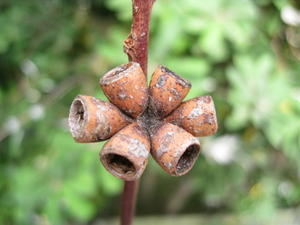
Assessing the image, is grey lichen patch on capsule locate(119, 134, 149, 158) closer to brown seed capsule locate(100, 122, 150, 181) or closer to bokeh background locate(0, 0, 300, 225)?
brown seed capsule locate(100, 122, 150, 181)

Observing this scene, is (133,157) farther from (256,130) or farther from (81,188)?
(256,130)

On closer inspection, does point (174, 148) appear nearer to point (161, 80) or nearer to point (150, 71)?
point (161, 80)

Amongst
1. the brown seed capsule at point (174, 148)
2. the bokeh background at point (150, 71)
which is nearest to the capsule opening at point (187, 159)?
the brown seed capsule at point (174, 148)

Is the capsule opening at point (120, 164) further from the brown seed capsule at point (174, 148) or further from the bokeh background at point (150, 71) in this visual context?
the bokeh background at point (150, 71)

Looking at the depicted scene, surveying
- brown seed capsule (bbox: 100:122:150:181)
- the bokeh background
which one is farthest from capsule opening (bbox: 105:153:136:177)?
the bokeh background

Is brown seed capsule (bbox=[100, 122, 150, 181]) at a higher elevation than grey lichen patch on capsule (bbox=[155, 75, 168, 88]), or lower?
lower

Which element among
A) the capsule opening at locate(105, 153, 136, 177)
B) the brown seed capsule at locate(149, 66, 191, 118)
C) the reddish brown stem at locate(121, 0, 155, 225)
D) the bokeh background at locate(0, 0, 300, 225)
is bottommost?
the bokeh background at locate(0, 0, 300, 225)

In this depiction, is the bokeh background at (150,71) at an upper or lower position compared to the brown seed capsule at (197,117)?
lower
